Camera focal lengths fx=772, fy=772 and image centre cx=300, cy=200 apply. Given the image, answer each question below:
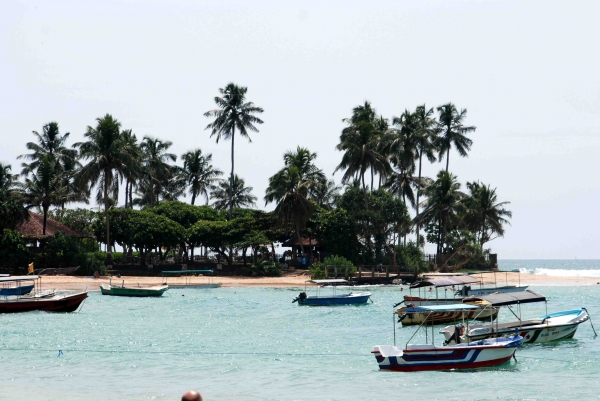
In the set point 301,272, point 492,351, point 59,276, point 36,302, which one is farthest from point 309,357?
point 301,272

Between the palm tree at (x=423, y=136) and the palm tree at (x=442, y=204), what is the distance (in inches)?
85.9

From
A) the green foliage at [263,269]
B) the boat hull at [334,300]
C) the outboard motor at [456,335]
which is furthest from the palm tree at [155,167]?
the outboard motor at [456,335]

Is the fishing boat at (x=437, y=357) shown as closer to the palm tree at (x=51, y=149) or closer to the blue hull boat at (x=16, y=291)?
the blue hull boat at (x=16, y=291)

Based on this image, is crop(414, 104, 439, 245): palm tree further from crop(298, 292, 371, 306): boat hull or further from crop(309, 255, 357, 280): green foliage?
crop(298, 292, 371, 306): boat hull

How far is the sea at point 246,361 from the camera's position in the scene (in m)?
22.2

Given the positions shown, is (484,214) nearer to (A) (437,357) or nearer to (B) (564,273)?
(B) (564,273)

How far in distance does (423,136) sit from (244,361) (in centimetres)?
5755

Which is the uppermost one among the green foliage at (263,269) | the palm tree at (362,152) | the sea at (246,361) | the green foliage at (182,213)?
the palm tree at (362,152)

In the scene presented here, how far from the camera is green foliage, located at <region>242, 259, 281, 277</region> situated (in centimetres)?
7150

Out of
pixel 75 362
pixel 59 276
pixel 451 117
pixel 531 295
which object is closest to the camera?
pixel 75 362

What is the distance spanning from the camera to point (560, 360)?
89.6ft

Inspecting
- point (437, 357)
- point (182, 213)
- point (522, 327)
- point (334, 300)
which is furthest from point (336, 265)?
point (437, 357)

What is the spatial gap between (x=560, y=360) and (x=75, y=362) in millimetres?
17126

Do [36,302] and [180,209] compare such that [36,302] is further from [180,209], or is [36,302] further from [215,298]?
[180,209]
